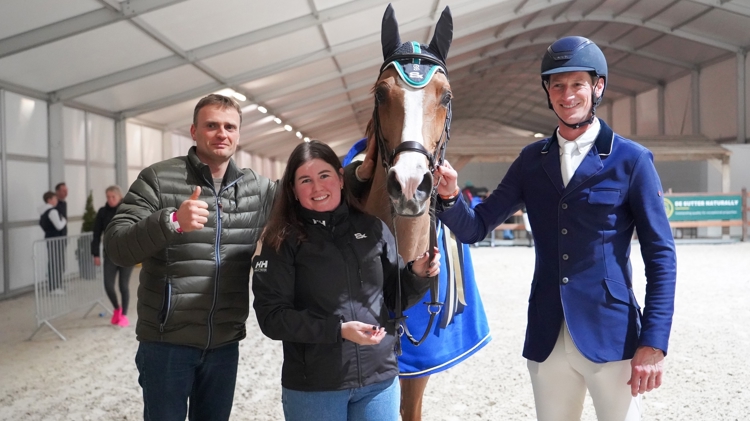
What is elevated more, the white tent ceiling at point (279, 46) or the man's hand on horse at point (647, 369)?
the white tent ceiling at point (279, 46)

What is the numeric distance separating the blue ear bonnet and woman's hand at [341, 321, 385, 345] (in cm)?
80

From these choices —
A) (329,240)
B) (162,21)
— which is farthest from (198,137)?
(162,21)

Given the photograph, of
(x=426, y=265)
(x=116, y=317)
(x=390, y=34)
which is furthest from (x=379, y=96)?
(x=116, y=317)

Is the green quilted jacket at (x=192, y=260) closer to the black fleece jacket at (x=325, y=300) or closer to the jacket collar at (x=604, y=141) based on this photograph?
the black fleece jacket at (x=325, y=300)

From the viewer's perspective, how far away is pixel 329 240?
5.98 feet

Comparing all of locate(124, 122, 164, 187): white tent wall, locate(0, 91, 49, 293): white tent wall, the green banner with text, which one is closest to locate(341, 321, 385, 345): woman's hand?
locate(0, 91, 49, 293): white tent wall

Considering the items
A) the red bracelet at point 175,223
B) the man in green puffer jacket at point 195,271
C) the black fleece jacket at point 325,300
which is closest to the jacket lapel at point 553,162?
the black fleece jacket at point 325,300

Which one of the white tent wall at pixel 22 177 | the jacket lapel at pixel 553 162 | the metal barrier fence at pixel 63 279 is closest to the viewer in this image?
the jacket lapel at pixel 553 162

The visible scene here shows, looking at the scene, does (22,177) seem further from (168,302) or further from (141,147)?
(168,302)

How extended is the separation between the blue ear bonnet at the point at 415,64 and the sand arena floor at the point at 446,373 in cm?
251

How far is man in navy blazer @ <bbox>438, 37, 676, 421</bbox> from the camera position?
1.74 meters

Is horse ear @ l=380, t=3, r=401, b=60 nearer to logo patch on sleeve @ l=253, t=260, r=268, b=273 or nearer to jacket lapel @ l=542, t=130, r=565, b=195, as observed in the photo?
jacket lapel @ l=542, t=130, r=565, b=195

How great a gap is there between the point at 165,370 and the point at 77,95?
28.6ft

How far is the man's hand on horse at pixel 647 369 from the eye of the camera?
1.67 meters
